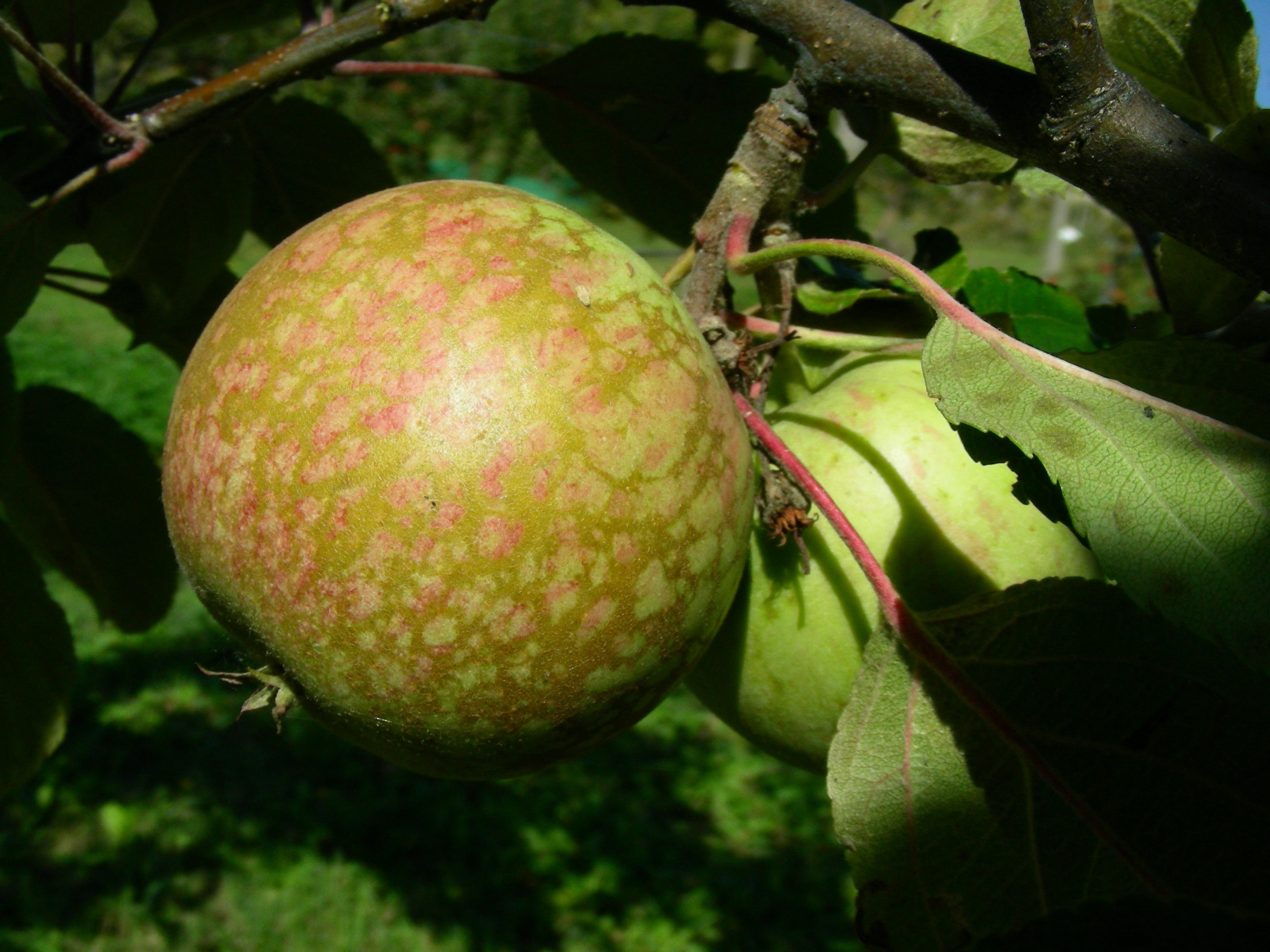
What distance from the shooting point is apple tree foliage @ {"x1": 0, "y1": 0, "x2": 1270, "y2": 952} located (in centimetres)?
73

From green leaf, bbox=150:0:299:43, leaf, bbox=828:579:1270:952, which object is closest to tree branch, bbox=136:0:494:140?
green leaf, bbox=150:0:299:43

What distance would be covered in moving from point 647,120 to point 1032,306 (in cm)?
55

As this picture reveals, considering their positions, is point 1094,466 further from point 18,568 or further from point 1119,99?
point 18,568

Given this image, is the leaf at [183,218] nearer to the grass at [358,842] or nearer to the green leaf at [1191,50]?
the green leaf at [1191,50]

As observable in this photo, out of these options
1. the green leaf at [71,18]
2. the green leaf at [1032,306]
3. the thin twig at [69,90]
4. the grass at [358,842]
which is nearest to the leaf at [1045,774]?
the green leaf at [1032,306]

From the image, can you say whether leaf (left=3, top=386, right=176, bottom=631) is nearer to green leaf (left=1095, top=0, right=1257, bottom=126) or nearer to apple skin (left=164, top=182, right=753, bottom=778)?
apple skin (left=164, top=182, right=753, bottom=778)

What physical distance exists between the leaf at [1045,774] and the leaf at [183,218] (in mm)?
1063

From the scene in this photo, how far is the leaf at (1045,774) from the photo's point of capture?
796 mm

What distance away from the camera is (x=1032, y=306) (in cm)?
125

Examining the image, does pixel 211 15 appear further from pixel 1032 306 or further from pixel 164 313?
pixel 1032 306

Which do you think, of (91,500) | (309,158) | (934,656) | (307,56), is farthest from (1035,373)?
(91,500)

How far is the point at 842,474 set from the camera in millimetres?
1034

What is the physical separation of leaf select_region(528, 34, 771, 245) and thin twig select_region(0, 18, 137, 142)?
21.3 inches

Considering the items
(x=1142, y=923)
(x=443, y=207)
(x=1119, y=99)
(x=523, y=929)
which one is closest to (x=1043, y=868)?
(x=1142, y=923)
